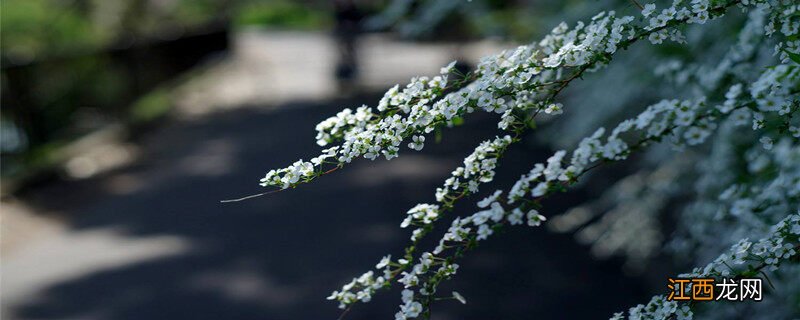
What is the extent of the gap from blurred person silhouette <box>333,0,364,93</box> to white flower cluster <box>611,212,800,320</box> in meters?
13.7

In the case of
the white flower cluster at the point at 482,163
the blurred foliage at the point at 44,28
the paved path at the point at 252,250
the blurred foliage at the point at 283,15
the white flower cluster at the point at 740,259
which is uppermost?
the blurred foliage at the point at 283,15

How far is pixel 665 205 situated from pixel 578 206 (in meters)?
1.56

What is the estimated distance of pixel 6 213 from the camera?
26.8 ft

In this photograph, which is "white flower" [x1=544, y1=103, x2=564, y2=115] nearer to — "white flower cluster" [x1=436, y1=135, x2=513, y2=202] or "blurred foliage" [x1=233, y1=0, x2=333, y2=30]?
"white flower cluster" [x1=436, y1=135, x2=513, y2=202]

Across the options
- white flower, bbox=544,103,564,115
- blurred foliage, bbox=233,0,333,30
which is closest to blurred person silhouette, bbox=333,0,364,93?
white flower, bbox=544,103,564,115

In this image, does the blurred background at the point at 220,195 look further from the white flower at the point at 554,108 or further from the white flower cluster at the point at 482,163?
the white flower cluster at the point at 482,163

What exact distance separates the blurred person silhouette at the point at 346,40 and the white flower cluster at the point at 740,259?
13734mm

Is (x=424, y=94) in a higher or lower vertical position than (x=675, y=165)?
lower

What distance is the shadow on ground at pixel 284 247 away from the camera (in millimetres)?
5703

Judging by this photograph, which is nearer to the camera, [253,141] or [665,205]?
[665,205]

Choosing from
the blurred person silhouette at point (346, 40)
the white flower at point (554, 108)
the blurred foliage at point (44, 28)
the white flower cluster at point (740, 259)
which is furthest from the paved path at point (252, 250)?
the blurred foliage at point (44, 28)

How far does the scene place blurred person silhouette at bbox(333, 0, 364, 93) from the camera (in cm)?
1628

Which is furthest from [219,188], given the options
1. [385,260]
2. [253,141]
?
[385,260]

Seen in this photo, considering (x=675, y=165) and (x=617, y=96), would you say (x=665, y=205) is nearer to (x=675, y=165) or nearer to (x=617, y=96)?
(x=675, y=165)
